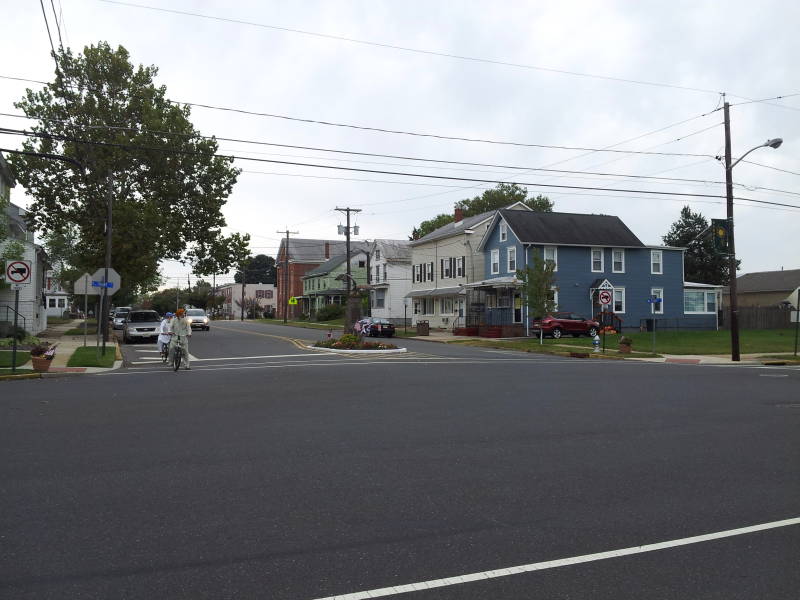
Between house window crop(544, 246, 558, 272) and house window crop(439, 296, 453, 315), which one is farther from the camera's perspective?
house window crop(439, 296, 453, 315)

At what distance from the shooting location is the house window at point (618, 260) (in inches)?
1943

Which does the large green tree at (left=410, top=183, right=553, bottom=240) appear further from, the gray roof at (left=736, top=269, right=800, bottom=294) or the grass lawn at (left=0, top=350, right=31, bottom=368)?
the grass lawn at (left=0, top=350, right=31, bottom=368)

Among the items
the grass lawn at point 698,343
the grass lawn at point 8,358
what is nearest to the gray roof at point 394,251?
the grass lawn at point 698,343

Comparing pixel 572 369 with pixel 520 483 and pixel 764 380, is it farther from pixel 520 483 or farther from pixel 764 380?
pixel 520 483

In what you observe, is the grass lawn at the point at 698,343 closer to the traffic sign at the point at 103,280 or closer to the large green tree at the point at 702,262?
the traffic sign at the point at 103,280

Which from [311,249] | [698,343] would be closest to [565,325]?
[698,343]

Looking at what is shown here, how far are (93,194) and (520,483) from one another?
35467 mm

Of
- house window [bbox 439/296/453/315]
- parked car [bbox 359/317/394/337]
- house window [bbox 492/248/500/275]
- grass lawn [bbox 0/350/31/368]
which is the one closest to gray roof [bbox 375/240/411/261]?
house window [bbox 439/296/453/315]

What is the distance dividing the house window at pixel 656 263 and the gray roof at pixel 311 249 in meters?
57.7

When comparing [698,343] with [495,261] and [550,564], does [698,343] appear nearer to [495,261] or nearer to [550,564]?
[495,261]

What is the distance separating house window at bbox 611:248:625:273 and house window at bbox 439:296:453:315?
41.6ft

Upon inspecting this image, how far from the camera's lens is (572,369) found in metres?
21.7

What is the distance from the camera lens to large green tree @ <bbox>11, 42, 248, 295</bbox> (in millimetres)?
36000

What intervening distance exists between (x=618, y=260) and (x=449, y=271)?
13.4 m
